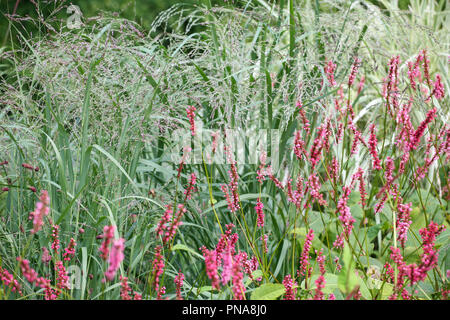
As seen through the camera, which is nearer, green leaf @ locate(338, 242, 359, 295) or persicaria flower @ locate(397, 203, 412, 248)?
green leaf @ locate(338, 242, 359, 295)

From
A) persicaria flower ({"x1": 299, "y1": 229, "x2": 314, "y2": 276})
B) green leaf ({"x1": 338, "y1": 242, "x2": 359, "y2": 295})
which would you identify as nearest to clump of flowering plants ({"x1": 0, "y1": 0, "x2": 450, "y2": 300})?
persicaria flower ({"x1": 299, "y1": 229, "x2": 314, "y2": 276})

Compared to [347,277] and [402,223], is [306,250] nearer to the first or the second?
[402,223]

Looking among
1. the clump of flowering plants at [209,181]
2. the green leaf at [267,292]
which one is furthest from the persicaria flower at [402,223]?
the green leaf at [267,292]

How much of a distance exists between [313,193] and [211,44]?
100cm

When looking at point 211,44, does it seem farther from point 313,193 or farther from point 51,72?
point 313,193

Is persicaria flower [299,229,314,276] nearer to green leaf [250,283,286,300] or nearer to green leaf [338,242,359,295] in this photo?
green leaf [250,283,286,300]

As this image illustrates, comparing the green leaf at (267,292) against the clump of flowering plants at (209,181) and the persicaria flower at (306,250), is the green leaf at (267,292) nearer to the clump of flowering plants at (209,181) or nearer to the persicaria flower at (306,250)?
the clump of flowering plants at (209,181)

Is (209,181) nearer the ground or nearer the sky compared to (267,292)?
nearer the sky

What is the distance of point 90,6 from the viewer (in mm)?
5820

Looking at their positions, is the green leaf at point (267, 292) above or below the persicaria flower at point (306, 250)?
below

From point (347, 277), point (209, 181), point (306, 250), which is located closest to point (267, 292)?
point (306, 250)

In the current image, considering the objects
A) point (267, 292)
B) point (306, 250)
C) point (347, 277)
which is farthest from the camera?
point (306, 250)

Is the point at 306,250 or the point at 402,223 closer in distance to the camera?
the point at 402,223
